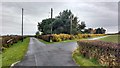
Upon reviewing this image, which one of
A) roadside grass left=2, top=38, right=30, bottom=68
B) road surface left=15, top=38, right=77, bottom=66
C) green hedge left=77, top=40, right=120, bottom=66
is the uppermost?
green hedge left=77, top=40, right=120, bottom=66

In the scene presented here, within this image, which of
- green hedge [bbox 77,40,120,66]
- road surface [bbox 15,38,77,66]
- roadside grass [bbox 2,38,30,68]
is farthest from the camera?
roadside grass [bbox 2,38,30,68]

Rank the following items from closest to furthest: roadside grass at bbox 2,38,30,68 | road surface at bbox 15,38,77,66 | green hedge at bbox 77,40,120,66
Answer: green hedge at bbox 77,40,120,66
road surface at bbox 15,38,77,66
roadside grass at bbox 2,38,30,68

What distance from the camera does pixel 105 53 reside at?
1207 cm

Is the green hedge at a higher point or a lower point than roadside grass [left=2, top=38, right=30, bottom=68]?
higher

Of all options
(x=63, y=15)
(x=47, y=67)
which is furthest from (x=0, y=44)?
(x=63, y=15)

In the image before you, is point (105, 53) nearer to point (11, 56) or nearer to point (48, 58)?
point (48, 58)

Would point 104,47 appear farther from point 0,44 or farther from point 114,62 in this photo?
point 0,44

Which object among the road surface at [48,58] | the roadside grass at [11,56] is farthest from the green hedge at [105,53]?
the roadside grass at [11,56]

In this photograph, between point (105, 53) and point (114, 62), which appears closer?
point (114, 62)

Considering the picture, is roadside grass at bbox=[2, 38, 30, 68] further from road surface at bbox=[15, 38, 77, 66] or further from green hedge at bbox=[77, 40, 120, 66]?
green hedge at bbox=[77, 40, 120, 66]

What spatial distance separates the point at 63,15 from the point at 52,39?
130 feet

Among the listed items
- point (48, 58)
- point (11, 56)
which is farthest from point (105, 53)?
point (11, 56)

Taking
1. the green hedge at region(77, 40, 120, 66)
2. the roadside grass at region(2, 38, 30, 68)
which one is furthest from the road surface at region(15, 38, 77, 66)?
the green hedge at region(77, 40, 120, 66)

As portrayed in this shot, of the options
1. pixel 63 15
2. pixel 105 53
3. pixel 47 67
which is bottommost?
→ pixel 47 67
